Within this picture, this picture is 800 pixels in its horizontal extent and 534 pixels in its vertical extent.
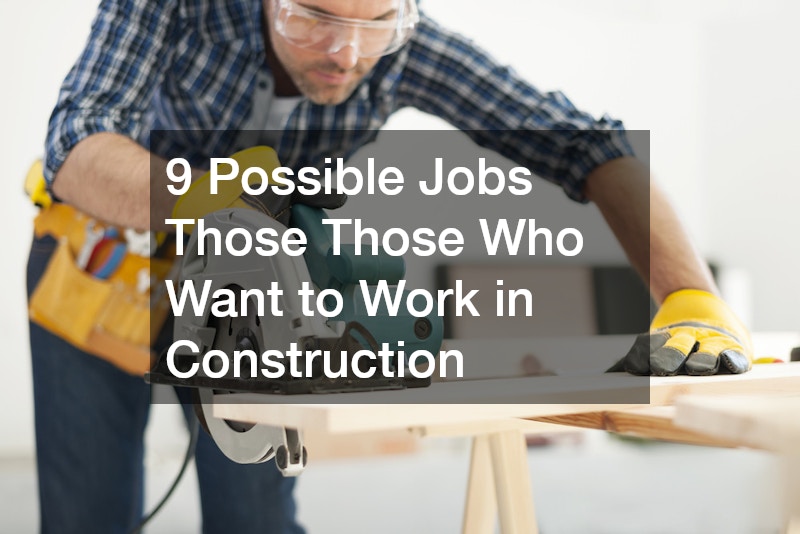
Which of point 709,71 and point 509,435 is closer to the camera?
point 509,435

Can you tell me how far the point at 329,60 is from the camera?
4.61ft

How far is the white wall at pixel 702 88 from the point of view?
5711 mm

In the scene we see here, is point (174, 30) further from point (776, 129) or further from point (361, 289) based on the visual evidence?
point (776, 129)

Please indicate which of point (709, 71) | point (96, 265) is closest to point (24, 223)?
point (96, 265)

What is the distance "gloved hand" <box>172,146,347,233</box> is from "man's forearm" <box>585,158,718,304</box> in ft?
2.01

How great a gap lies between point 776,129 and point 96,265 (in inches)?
212

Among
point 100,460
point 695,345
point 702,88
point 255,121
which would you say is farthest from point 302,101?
point 702,88

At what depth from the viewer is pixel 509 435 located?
1.31 metres

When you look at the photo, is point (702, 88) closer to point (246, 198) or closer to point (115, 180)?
point (115, 180)

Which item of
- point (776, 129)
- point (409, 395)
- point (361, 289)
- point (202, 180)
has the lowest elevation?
point (409, 395)

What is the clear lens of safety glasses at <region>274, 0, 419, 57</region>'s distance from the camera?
1333 millimetres

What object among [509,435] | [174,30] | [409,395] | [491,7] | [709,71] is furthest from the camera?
[709,71]

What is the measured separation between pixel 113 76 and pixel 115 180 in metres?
0.29

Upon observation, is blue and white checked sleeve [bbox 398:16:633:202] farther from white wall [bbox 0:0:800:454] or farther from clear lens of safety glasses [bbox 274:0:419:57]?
white wall [bbox 0:0:800:454]
